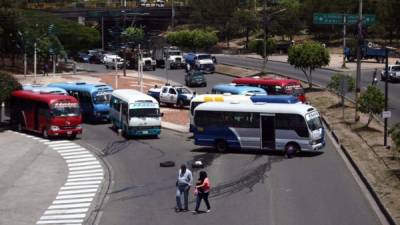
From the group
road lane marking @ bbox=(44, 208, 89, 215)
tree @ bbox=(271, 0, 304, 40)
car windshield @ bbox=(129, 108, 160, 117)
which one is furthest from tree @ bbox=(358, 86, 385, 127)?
tree @ bbox=(271, 0, 304, 40)

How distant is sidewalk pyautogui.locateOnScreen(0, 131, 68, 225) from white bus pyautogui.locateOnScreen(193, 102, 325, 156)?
8.86m

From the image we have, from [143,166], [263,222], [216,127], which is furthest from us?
[216,127]

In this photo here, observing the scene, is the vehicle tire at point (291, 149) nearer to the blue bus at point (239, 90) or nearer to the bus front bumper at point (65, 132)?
the blue bus at point (239, 90)

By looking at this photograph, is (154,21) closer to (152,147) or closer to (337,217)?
(152,147)

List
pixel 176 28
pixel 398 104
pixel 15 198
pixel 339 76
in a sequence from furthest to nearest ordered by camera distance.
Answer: pixel 176 28 < pixel 398 104 < pixel 339 76 < pixel 15 198

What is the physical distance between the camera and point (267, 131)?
1609 inches

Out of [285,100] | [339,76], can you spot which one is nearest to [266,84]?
[339,76]

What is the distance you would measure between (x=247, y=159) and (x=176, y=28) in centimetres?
12473

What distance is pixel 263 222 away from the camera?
25.5 meters

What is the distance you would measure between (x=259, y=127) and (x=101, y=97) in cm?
1808

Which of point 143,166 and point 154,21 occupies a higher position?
point 154,21

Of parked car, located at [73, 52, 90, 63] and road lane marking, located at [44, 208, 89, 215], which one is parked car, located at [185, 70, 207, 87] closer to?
parked car, located at [73, 52, 90, 63]

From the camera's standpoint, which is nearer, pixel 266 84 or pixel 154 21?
pixel 266 84

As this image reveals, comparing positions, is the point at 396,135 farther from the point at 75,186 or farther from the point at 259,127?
the point at 75,186
